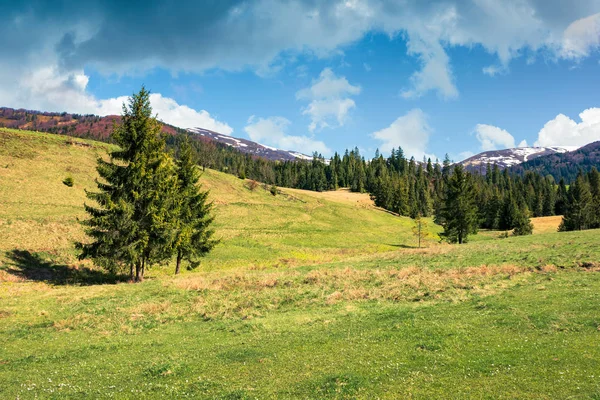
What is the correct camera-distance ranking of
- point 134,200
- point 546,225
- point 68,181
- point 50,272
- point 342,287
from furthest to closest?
point 546,225 < point 68,181 < point 50,272 < point 134,200 < point 342,287

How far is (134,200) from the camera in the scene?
104 feet

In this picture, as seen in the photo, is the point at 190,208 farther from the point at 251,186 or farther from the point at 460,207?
the point at 251,186

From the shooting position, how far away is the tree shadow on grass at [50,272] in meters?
32.3

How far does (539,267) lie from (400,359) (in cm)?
2234

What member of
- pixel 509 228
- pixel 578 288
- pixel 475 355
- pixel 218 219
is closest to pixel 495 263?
pixel 578 288

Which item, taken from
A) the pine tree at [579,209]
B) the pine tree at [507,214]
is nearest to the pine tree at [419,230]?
the pine tree at [579,209]

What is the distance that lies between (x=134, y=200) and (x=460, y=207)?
58245 millimetres

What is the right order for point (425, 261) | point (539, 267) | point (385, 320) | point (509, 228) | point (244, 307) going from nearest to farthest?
point (385, 320)
point (244, 307)
point (539, 267)
point (425, 261)
point (509, 228)

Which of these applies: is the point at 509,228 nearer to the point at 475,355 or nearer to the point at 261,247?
the point at 261,247

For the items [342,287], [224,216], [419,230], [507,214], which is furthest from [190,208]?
[507,214]

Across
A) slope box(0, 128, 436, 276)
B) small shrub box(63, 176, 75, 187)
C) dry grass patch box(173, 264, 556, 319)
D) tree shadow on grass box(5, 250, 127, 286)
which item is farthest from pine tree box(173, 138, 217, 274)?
small shrub box(63, 176, 75, 187)

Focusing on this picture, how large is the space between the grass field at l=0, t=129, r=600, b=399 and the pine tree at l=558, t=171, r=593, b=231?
183 feet

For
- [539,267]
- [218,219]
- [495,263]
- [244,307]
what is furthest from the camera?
[218,219]

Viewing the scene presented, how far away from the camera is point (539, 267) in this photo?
28.5m
